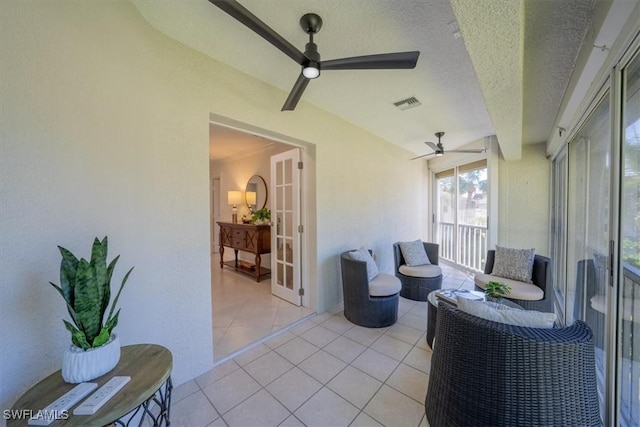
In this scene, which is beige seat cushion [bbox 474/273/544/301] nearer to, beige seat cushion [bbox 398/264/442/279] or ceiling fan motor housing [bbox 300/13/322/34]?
beige seat cushion [bbox 398/264/442/279]

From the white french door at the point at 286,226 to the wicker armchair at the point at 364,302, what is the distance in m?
0.72

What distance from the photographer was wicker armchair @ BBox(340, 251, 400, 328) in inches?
101

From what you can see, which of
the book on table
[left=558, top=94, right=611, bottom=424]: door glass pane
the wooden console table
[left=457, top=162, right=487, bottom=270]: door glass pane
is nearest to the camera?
[left=558, top=94, right=611, bottom=424]: door glass pane

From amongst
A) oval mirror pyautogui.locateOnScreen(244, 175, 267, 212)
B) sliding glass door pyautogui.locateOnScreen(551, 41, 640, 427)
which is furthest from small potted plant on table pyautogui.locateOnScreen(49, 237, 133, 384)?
oval mirror pyautogui.locateOnScreen(244, 175, 267, 212)

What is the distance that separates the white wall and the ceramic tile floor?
42 cm

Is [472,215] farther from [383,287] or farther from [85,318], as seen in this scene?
[85,318]

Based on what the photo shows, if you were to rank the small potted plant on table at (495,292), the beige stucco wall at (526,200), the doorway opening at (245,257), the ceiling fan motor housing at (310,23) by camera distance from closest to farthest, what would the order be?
the ceiling fan motor housing at (310,23), the small potted plant on table at (495,292), the doorway opening at (245,257), the beige stucco wall at (526,200)

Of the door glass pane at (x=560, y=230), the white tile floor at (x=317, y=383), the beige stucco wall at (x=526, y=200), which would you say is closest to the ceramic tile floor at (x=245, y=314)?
the white tile floor at (x=317, y=383)

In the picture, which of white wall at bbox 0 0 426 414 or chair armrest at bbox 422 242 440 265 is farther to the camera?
chair armrest at bbox 422 242 440 265

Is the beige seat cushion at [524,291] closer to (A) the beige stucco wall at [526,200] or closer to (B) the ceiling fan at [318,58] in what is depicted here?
(A) the beige stucco wall at [526,200]

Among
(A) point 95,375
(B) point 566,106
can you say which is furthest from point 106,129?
(B) point 566,106

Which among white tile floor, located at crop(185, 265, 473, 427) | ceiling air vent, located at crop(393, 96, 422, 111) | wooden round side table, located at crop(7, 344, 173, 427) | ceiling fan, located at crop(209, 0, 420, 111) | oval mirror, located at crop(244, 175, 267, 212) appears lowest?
white tile floor, located at crop(185, 265, 473, 427)

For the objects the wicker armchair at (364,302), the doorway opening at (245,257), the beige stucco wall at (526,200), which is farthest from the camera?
the beige stucco wall at (526,200)

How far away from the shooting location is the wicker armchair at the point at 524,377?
39.1 inches
